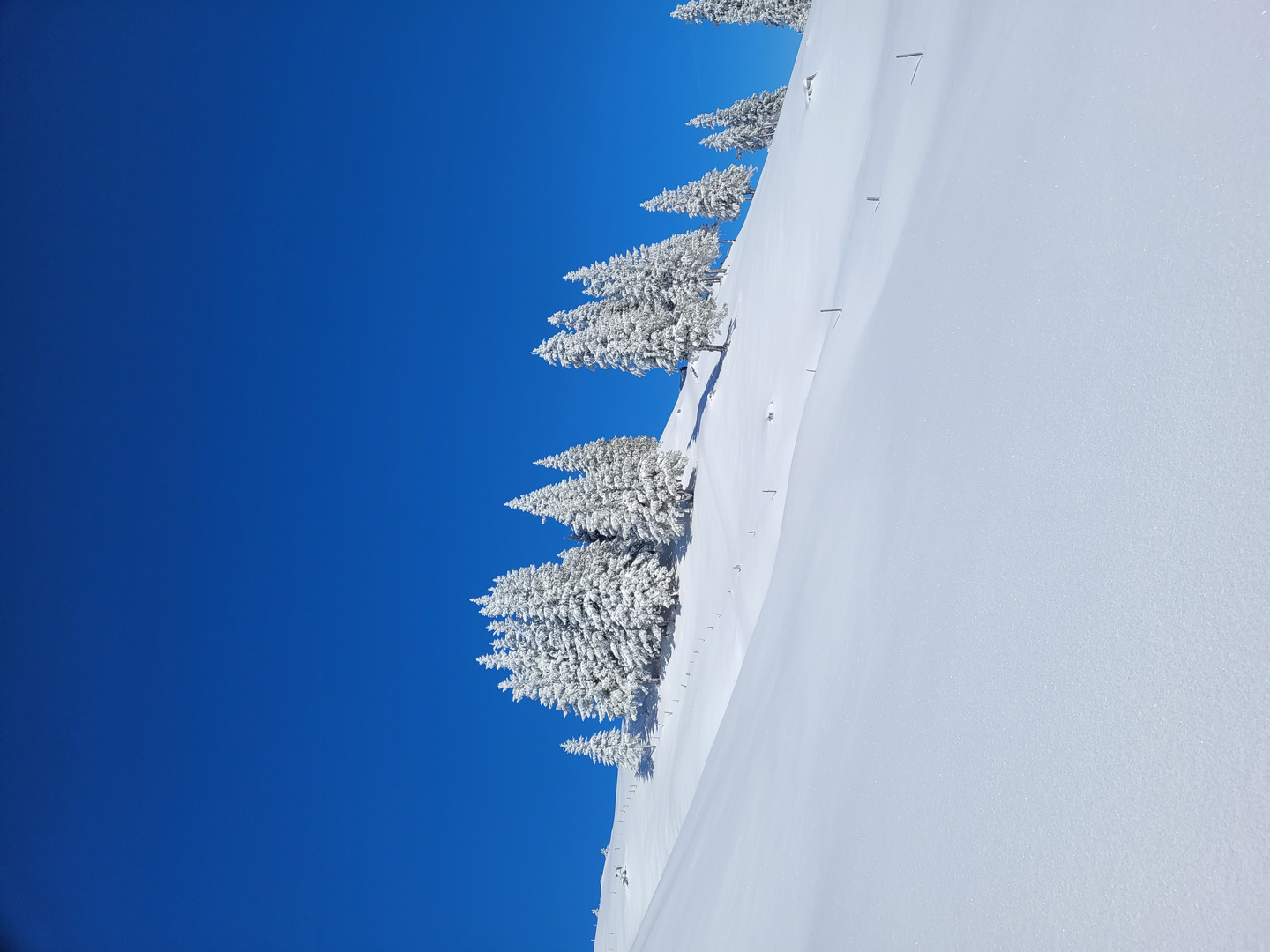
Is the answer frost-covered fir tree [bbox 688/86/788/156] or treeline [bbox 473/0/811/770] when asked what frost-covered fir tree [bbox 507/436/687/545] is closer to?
treeline [bbox 473/0/811/770]

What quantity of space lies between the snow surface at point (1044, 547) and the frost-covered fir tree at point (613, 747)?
24810 millimetres

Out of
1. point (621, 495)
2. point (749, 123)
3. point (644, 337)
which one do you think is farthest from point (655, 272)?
point (749, 123)

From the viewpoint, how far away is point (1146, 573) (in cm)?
506

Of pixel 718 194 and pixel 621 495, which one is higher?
pixel 718 194

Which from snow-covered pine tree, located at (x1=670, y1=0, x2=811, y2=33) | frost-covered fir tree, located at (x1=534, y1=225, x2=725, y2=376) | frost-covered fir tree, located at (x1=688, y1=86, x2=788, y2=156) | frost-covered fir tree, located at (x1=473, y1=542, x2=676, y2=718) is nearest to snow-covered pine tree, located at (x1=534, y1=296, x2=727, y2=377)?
frost-covered fir tree, located at (x1=534, y1=225, x2=725, y2=376)

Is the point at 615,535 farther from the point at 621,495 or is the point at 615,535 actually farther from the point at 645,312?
the point at 645,312

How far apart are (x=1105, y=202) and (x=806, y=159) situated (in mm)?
24771

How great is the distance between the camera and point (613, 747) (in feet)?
135

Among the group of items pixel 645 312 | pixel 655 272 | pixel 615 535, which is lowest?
pixel 615 535

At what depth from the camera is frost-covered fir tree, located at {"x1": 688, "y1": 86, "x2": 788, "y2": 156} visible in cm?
5431

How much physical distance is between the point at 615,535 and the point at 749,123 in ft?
107

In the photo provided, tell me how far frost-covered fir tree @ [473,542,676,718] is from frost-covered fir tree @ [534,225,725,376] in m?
10.9

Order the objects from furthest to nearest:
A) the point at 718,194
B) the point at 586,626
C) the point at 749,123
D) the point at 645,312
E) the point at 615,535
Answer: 1. the point at 749,123
2. the point at 718,194
3. the point at 615,535
4. the point at 645,312
5. the point at 586,626

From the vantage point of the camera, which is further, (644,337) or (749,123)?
(749,123)
